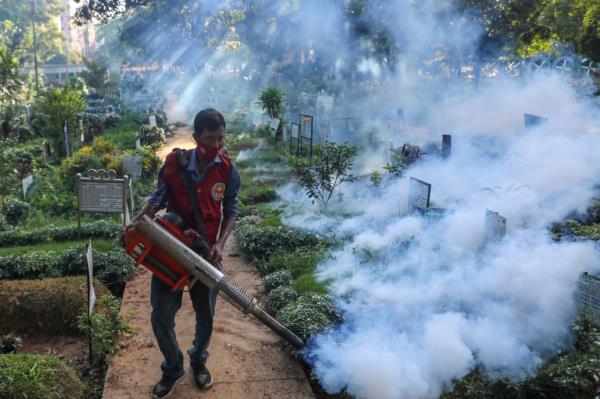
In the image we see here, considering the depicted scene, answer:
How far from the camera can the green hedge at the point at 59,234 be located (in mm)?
7895

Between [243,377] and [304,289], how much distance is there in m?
1.44

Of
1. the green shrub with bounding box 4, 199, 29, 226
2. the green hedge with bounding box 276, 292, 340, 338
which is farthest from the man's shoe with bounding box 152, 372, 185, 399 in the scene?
the green shrub with bounding box 4, 199, 29, 226

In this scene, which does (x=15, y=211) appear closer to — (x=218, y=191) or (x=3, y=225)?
(x=3, y=225)

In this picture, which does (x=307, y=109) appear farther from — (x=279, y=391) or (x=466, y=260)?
(x=279, y=391)

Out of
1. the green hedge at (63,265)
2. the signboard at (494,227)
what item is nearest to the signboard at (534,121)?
the signboard at (494,227)

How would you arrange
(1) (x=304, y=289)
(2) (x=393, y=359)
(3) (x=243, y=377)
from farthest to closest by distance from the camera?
(1) (x=304, y=289), (3) (x=243, y=377), (2) (x=393, y=359)

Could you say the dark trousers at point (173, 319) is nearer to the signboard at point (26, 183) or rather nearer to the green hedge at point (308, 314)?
the green hedge at point (308, 314)

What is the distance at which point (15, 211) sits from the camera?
9500 millimetres

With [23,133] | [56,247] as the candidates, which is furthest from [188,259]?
[23,133]

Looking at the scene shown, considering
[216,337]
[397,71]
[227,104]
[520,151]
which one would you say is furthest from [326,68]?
[216,337]

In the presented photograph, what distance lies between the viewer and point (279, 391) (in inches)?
165

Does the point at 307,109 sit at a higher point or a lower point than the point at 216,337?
higher

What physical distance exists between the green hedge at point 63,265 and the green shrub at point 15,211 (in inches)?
130

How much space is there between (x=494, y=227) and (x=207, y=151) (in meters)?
3.21
